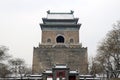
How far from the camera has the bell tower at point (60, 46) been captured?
3928 cm

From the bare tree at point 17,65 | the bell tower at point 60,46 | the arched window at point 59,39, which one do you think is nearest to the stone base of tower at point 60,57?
the bell tower at point 60,46

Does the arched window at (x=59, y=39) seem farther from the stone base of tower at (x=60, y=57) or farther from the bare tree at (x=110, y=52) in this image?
the bare tree at (x=110, y=52)

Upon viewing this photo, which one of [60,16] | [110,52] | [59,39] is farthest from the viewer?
[60,16]

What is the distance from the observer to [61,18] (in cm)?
4372

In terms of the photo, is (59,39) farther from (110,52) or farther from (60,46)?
(110,52)

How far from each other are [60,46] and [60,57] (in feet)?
5.92

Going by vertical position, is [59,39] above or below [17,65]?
above

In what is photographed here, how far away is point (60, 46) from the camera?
40.7 metres

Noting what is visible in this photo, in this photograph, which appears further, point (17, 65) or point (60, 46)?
point (17, 65)

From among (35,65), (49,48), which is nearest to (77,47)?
(49,48)

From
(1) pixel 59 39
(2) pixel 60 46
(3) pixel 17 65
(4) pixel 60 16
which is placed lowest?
(3) pixel 17 65

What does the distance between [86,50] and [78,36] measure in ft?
11.2

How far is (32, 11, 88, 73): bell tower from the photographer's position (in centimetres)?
3928

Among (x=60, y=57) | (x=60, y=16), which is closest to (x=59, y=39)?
(x=60, y=16)
